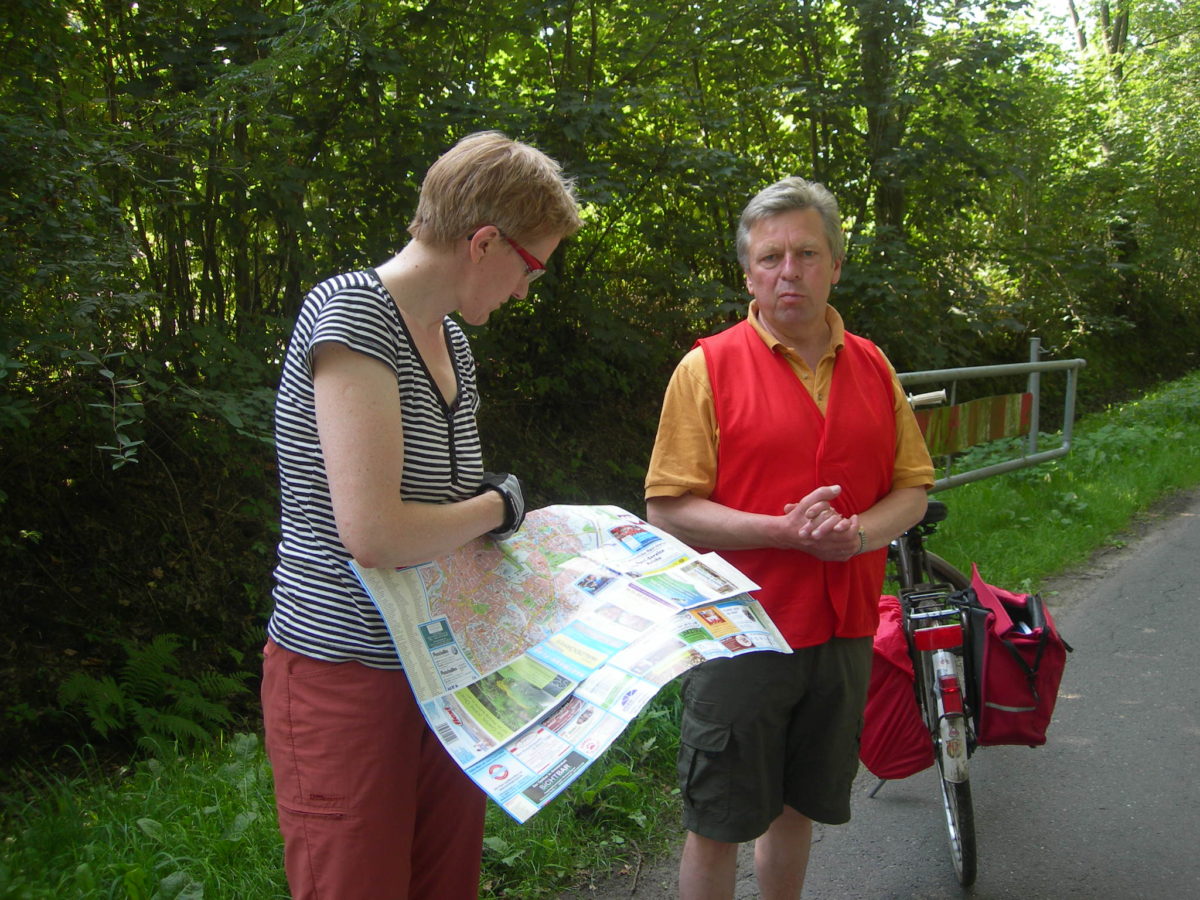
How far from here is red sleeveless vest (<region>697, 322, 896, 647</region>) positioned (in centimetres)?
240

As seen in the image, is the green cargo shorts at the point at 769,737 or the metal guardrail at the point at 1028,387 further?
the metal guardrail at the point at 1028,387

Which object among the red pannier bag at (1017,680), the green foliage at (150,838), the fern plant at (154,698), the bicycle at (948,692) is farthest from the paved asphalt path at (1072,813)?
the fern plant at (154,698)

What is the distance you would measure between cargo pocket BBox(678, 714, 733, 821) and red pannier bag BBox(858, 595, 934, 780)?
3.25 ft

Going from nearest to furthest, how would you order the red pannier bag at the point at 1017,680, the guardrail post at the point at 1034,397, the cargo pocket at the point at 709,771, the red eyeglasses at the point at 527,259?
the red eyeglasses at the point at 527,259, the cargo pocket at the point at 709,771, the red pannier bag at the point at 1017,680, the guardrail post at the point at 1034,397

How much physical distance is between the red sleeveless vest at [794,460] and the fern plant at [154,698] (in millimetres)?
2747

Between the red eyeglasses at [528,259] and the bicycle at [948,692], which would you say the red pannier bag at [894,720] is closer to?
the bicycle at [948,692]

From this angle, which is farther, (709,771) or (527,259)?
(709,771)

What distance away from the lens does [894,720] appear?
125 inches

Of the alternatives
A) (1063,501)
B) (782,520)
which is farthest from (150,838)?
(1063,501)

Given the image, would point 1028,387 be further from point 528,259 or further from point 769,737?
point 528,259

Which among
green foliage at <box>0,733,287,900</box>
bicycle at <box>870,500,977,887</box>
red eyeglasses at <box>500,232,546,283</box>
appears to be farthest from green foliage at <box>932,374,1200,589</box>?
red eyeglasses at <box>500,232,546,283</box>

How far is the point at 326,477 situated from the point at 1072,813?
319 centimetres

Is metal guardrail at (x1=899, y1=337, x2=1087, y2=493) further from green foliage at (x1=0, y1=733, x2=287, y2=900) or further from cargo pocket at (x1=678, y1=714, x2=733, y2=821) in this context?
green foliage at (x1=0, y1=733, x2=287, y2=900)

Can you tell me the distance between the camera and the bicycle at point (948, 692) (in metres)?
3.04
